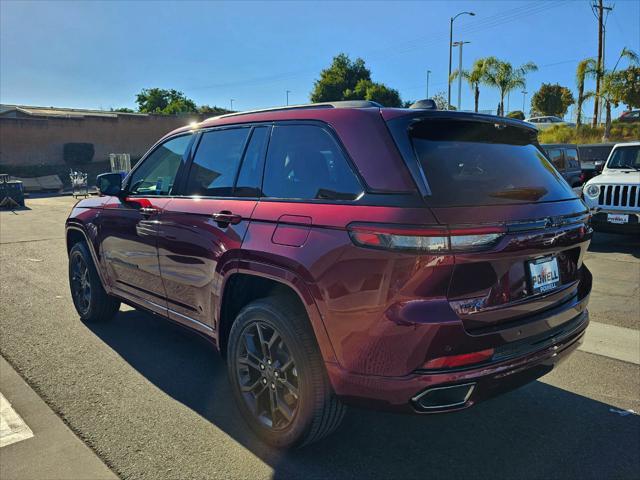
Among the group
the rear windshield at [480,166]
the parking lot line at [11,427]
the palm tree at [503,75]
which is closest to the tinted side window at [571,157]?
the rear windshield at [480,166]

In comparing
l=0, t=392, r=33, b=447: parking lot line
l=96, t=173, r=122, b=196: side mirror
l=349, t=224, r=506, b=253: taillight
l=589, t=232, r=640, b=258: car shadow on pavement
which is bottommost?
l=0, t=392, r=33, b=447: parking lot line

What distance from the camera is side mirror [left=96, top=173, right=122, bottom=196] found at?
175 inches

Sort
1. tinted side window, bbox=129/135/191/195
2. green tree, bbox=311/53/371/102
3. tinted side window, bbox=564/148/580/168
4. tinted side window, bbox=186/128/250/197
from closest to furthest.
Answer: tinted side window, bbox=186/128/250/197 < tinted side window, bbox=129/135/191/195 < tinted side window, bbox=564/148/580/168 < green tree, bbox=311/53/371/102

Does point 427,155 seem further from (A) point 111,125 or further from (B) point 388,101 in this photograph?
(B) point 388,101

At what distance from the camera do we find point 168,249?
3662 millimetres

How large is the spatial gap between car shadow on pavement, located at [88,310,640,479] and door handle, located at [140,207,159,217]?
0.93m

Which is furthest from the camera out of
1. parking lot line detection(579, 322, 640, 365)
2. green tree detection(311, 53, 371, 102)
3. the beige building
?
green tree detection(311, 53, 371, 102)

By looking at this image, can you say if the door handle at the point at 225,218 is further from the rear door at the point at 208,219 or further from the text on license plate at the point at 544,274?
the text on license plate at the point at 544,274

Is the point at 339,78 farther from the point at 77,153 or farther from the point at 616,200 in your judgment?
the point at 616,200

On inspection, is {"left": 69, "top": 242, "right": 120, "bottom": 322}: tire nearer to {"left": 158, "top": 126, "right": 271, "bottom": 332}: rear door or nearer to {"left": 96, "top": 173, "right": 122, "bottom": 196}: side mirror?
{"left": 96, "top": 173, "right": 122, "bottom": 196}: side mirror

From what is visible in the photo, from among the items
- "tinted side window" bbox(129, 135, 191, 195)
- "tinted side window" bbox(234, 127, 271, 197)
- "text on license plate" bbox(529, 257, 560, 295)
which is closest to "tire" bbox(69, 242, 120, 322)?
"tinted side window" bbox(129, 135, 191, 195)

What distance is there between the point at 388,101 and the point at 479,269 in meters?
53.3

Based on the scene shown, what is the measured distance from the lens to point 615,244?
984 cm

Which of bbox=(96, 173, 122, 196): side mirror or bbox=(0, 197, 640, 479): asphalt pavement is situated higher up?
bbox=(96, 173, 122, 196): side mirror
